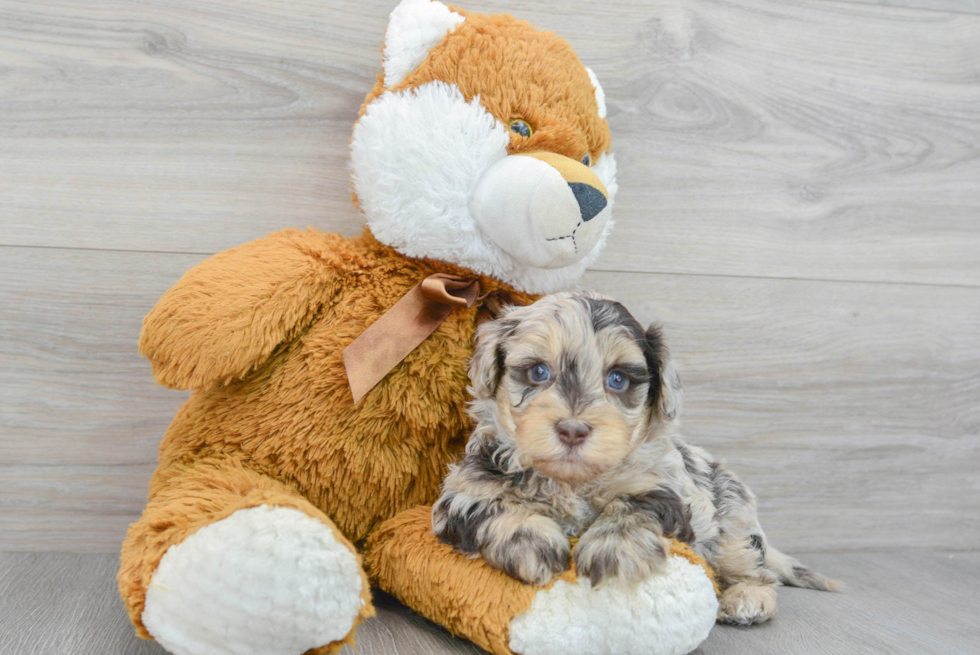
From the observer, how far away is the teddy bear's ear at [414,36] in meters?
1.33

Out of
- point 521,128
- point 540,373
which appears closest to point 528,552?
point 540,373

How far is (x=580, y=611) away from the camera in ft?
3.66

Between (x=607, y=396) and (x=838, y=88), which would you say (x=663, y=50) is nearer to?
(x=838, y=88)

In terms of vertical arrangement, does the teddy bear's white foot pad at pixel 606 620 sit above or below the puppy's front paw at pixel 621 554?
below

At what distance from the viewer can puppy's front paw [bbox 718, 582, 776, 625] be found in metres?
1.41

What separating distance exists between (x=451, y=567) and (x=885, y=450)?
1390mm

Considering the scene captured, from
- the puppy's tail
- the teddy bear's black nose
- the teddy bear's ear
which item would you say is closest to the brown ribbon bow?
the teddy bear's black nose

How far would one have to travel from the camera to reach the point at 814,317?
1935 mm

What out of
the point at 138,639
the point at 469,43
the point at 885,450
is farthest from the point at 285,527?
the point at 885,450

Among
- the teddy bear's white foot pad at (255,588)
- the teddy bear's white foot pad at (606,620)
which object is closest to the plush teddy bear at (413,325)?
the teddy bear's white foot pad at (606,620)

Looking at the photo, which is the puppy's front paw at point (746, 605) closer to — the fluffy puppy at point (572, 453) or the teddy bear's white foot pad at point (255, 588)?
the fluffy puppy at point (572, 453)

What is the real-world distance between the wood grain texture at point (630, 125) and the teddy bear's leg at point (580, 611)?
0.87m

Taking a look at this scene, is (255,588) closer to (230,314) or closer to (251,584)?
(251,584)

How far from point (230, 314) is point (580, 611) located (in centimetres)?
73
